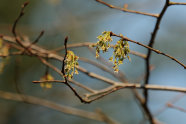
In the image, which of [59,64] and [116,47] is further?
[59,64]

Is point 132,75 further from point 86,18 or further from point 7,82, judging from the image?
point 7,82

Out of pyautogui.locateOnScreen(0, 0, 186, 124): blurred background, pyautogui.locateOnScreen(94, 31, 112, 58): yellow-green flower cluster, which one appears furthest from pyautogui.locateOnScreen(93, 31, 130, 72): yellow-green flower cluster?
pyautogui.locateOnScreen(0, 0, 186, 124): blurred background

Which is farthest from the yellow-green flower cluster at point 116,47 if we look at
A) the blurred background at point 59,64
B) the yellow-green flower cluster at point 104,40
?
the blurred background at point 59,64

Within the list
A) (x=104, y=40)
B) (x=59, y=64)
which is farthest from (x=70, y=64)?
(x=59, y=64)

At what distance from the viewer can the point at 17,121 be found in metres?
5.41

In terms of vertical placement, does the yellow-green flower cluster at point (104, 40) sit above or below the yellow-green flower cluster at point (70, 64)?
above

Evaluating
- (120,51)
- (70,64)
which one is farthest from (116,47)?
Result: (70,64)

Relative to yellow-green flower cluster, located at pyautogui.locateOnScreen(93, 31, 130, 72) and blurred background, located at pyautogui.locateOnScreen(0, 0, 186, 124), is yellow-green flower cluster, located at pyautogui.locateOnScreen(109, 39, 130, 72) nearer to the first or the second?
yellow-green flower cluster, located at pyautogui.locateOnScreen(93, 31, 130, 72)

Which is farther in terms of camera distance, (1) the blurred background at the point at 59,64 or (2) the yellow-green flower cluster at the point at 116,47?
(1) the blurred background at the point at 59,64

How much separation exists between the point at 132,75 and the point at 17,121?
265 centimetres

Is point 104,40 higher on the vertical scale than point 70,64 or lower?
higher

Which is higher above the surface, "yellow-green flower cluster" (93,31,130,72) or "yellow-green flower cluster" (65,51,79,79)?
"yellow-green flower cluster" (93,31,130,72)

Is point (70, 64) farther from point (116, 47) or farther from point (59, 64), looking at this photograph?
point (59, 64)

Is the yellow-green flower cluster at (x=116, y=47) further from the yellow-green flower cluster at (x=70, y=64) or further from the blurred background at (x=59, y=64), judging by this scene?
the blurred background at (x=59, y=64)
